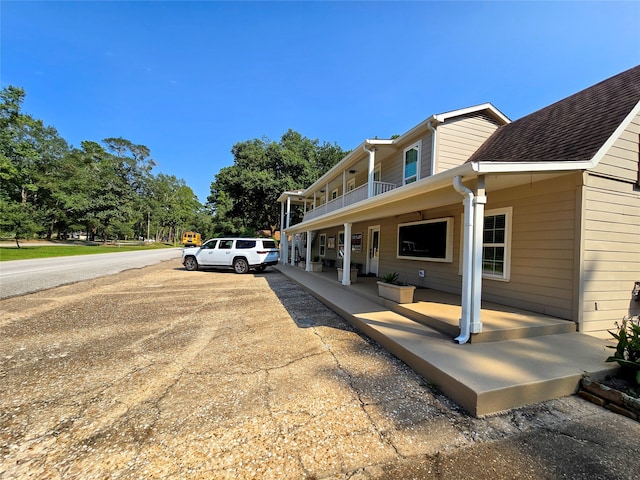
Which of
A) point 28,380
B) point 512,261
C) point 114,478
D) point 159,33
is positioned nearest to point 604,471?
point 114,478

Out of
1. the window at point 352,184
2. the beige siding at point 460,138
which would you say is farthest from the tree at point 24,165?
the beige siding at point 460,138

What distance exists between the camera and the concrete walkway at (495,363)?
263 centimetres

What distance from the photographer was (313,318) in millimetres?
5824

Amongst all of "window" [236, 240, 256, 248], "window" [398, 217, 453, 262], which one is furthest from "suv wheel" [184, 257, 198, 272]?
"window" [398, 217, 453, 262]

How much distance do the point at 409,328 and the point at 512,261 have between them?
2759mm

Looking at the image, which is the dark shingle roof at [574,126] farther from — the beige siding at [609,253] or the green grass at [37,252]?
the green grass at [37,252]

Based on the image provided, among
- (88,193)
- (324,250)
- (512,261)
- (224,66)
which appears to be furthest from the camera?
(88,193)

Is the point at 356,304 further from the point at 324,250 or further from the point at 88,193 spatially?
the point at 88,193

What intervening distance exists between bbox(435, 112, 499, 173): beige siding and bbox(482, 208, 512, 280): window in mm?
2622

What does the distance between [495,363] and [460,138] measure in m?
7.32

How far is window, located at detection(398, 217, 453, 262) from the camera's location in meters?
7.00

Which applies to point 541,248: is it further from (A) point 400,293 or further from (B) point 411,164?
(B) point 411,164

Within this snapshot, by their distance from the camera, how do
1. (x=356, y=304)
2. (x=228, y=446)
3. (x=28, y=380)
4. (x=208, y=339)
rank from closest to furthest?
(x=228, y=446) < (x=28, y=380) < (x=208, y=339) < (x=356, y=304)

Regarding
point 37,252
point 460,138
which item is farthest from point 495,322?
point 37,252
